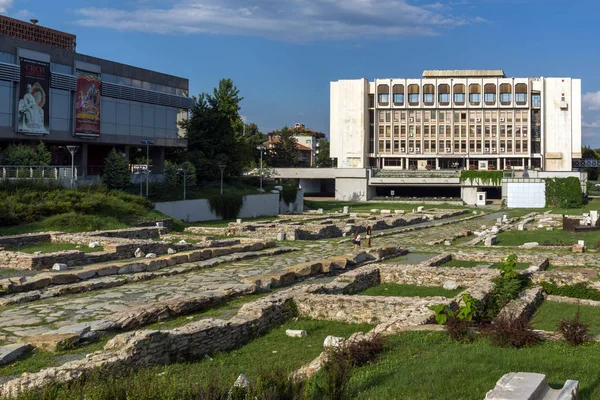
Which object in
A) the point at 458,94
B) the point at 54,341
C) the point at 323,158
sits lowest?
the point at 54,341

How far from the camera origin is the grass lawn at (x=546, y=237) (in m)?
29.2

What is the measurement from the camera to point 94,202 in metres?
29.9

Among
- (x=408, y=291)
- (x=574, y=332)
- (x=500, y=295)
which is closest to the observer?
(x=574, y=332)

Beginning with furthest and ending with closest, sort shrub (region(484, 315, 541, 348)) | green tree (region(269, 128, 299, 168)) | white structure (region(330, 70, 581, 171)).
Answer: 1. green tree (region(269, 128, 299, 168))
2. white structure (region(330, 70, 581, 171))
3. shrub (region(484, 315, 541, 348))

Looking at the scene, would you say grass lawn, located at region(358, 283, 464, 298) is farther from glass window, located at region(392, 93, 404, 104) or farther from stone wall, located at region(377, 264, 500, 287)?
glass window, located at region(392, 93, 404, 104)

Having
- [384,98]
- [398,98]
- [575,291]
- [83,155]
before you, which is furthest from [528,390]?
[384,98]

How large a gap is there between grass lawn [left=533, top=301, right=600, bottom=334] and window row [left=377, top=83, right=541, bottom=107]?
7930 cm

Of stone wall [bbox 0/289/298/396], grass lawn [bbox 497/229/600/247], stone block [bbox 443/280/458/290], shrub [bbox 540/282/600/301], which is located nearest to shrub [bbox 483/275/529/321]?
shrub [bbox 540/282/600/301]

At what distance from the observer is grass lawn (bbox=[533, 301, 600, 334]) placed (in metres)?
11.3

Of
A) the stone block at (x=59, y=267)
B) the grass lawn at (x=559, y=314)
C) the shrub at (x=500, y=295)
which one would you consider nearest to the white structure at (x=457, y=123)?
the stone block at (x=59, y=267)

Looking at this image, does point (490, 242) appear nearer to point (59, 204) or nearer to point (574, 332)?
point (59, 204)

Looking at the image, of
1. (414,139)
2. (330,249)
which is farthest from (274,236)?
(414,139)

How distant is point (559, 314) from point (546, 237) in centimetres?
2084

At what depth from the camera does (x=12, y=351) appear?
8844mm
